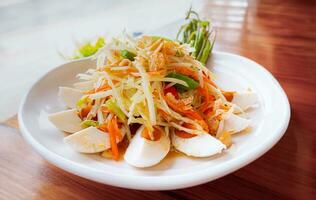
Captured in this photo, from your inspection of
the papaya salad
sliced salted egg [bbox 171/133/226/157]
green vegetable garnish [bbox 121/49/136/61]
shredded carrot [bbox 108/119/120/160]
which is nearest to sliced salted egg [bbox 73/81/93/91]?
the papaya salad

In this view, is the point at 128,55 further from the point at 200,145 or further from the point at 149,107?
the point at 200,145

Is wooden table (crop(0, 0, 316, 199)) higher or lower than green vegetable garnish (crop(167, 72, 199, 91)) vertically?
lower

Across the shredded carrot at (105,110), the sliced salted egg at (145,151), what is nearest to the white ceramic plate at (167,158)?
the sliced salted egg at (145,151)

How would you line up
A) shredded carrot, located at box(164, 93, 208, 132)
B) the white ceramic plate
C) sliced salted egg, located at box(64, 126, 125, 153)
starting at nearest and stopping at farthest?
1. the white ceramic plate
2. sliced salted egg, located at box(64, 126, 125, 153)
3. shredded carrot, located at box(164, 93, 208, 132)

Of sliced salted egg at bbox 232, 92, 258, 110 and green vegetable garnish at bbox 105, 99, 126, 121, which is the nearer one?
green vegetable garnish at bbox 105, 99, 126, 121

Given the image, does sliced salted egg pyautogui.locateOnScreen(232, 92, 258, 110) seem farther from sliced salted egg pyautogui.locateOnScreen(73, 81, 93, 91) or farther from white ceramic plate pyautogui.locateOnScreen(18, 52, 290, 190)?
sliced salted egg pyautogui.locateOnScreen(73, 81, 93, 91)

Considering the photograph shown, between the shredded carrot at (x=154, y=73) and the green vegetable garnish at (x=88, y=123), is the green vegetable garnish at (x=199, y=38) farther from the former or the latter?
the green vegetable garnish at (x=88, y=123)

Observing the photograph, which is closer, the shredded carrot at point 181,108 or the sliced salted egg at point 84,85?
the shredded carrot at point 181,108
